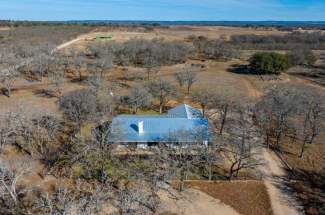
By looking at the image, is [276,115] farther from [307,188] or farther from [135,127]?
[135,127]

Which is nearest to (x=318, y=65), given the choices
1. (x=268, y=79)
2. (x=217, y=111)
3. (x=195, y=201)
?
(x=268, y=79)

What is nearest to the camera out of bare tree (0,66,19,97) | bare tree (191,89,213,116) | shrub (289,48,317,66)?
bare tree (191,89,213,116)

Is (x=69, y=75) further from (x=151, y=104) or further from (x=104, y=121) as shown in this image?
(x=104, y=121)

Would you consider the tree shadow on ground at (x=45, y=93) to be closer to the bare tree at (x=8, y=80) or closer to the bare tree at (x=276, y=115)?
the bare tree at (x=8, y=80)

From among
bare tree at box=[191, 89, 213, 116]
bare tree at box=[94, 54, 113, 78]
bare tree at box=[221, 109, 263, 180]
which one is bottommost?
bare tree at box=[221, 109, 263, 180]

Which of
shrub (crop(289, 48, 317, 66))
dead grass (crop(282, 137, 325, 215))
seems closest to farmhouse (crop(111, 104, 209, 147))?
dead grass (crop(282, 137, 325, 215))

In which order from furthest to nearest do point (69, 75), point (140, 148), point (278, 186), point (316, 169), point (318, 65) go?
point (318, 65) < point (69, 75) < point (140, 148) < point (316, 169) < point (278, 186)

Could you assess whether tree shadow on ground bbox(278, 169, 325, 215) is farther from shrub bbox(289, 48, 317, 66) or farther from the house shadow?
shrub bbox(289, 48, 317, 66)
